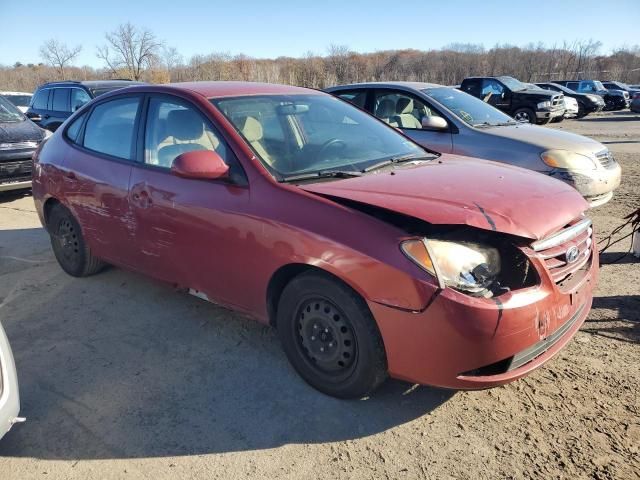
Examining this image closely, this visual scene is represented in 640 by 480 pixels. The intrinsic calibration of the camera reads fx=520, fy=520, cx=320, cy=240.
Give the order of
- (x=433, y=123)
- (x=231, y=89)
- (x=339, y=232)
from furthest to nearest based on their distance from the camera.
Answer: (x=433, y=123) < (x=231, y=89) < (x=339, y=232)

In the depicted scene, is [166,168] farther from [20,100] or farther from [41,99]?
[20,100]

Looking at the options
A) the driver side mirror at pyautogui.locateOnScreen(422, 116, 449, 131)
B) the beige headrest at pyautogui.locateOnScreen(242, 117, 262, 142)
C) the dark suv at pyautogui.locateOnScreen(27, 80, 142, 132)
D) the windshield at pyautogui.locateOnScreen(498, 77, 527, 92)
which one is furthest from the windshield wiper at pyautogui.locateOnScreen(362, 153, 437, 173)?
the windshield at pyautogui.locateOnScreen(498, 77, 527, 92)

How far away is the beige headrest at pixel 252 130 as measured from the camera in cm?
325

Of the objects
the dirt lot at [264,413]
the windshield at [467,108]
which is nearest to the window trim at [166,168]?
the dirt lot at [264,413]

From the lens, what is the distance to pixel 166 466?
8.07 ft

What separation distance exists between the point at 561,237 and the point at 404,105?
174 inches

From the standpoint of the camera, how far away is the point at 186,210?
3314 millimetres

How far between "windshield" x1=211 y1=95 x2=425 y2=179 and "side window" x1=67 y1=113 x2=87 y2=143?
1759 mm

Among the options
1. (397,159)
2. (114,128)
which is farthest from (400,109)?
(114,128)

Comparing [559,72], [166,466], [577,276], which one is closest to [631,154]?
[577,276]

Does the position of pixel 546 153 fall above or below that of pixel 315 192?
above

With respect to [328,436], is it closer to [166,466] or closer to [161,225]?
[166,466]

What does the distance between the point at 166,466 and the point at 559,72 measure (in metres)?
59.2

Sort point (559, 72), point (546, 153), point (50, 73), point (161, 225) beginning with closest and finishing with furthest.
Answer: point (161, 225) < point (546, 153) < point (50, 73) < point (559, 72)
